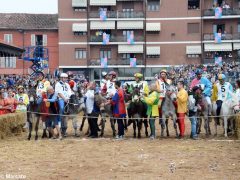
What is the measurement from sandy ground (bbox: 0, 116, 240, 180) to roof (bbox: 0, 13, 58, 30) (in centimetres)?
5413

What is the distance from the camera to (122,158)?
1184cm

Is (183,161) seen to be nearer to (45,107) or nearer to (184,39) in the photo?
(45,107)

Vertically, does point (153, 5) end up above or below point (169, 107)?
above

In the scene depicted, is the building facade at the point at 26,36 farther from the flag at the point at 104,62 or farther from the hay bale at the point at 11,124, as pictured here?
the hay bale at the point at 11,124

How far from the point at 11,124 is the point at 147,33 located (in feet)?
154

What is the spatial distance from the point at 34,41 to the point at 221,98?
5502cm

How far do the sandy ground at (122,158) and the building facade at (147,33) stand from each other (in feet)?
152

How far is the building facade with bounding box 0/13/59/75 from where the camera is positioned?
219ft

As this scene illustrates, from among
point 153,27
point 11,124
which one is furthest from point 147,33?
point 11,124

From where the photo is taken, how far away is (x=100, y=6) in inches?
2477

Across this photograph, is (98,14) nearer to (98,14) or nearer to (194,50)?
(98,14)

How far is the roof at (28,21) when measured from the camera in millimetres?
68000

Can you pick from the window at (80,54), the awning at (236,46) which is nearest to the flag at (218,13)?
the awning at (236,46)

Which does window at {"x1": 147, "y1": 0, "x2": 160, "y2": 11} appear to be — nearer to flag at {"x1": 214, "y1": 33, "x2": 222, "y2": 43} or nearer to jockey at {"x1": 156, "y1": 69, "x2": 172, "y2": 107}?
flag at {"x1": 214, "y1": 33, "x2": 222, "y2": 43}
